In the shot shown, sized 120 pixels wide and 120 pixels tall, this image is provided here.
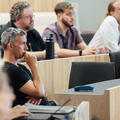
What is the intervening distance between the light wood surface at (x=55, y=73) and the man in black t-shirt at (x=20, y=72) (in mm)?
558

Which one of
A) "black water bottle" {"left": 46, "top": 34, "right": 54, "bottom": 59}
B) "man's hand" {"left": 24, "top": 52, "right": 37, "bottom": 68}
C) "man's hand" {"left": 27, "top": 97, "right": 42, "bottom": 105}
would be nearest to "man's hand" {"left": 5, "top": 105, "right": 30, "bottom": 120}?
"man's hand" {"left": 27, "top": 97, "right": 42, "bottom": 105}

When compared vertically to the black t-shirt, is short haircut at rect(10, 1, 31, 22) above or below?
above

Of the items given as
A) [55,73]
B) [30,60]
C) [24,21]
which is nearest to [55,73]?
[55,73]

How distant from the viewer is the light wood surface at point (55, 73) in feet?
16.5

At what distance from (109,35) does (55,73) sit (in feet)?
→ 5.15

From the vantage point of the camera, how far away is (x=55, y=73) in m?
5.20

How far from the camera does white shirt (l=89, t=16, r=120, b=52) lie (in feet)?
21.1

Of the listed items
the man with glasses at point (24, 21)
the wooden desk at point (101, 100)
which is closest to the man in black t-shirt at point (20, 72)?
the wooden desk at point (101, 100)

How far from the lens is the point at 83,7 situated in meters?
10.6

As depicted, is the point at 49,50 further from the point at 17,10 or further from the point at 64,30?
the point at 64,30

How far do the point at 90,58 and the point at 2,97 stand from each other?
3.58m

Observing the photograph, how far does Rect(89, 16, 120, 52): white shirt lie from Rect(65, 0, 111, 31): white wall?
3.92 metres

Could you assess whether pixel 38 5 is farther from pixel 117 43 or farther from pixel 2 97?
pixel 2 97

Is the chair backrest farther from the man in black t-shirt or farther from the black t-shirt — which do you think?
the black t-shirt
